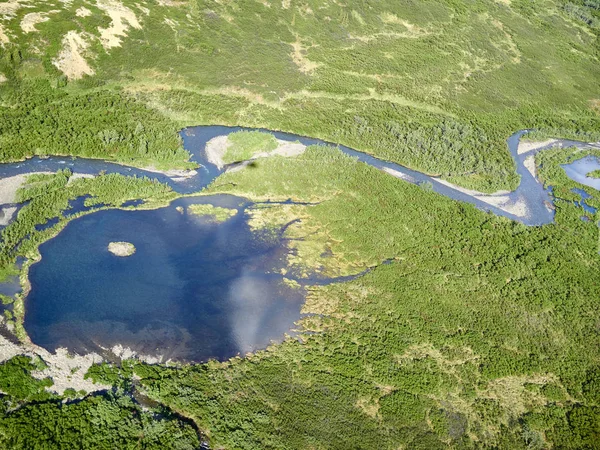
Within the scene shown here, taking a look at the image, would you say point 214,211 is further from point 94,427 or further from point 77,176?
point 94,427

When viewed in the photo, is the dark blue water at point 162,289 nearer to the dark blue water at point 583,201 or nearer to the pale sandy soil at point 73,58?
the pale sandy soil at point 73,58

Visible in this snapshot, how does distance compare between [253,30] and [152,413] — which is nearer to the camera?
[152,413]

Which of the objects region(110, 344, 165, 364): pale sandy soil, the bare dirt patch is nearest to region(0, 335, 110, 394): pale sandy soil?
region(110, 344, 165, 364): pale sandy soil

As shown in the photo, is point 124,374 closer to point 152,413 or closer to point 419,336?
point 152,413

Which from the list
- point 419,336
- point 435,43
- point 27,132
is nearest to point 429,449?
point 419,336

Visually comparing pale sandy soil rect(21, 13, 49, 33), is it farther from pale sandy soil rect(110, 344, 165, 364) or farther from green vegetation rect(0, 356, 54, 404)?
pale sandy soil rect(110, 344, 165, 364)
